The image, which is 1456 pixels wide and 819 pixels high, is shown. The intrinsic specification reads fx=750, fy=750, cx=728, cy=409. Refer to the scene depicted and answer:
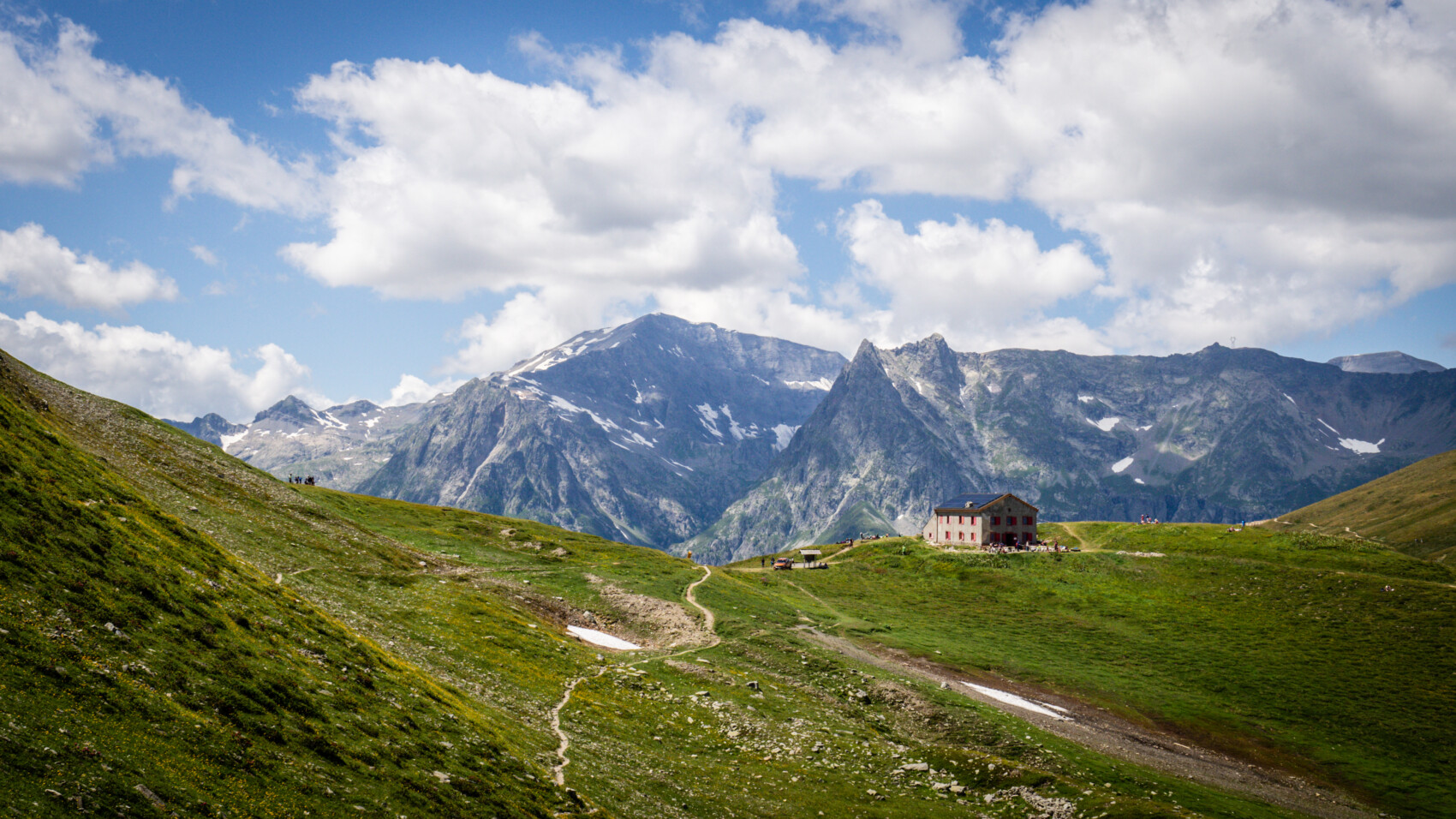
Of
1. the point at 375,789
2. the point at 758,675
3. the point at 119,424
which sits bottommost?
the point at 758,675

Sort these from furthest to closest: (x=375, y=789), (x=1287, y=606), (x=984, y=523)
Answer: (x=984, y=523)
(x=1287, y=606)
(x=375, y=789)

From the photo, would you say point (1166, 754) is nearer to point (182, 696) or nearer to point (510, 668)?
point (510, 668)

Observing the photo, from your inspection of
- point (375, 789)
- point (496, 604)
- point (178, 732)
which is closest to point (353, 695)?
point (375, 789)

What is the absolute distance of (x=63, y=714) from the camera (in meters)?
21.4

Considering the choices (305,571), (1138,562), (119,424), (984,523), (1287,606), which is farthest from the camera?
(984,523)

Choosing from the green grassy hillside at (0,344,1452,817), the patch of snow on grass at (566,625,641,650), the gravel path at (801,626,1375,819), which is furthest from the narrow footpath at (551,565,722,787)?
the gravel path at (801,626,1375,819)

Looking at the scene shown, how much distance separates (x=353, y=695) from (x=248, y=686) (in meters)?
6.66

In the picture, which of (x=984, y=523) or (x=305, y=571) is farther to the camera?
(x=984, y=523)

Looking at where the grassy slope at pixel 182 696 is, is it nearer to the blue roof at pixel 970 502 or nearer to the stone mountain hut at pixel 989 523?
the stone mountain hut at pixel 989 523

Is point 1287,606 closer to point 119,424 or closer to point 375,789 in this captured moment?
point 375,789

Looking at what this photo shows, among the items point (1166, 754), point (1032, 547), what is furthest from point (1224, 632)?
point (1032, 547)

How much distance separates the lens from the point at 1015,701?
234 feet

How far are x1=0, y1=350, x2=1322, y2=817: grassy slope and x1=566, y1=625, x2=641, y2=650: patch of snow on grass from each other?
389cm

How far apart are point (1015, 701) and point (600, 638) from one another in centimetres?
4127
